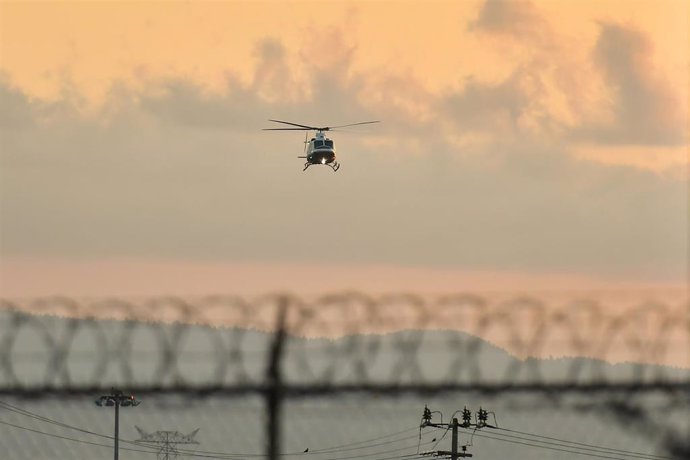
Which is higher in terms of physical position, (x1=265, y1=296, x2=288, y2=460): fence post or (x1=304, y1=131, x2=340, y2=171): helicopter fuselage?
(x1=304, y1=131, x2=340, y2=171): helicopter fuselage

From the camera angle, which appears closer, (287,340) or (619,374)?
(287,340)

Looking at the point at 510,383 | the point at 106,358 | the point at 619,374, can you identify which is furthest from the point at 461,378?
the point at 106,358

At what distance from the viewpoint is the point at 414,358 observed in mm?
62062

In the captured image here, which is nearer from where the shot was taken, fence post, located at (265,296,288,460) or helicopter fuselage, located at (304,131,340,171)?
fence post, located at (265,296,288,460)

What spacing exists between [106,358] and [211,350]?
9.22 feet

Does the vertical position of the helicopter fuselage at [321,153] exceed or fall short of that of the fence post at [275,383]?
it exceeds it

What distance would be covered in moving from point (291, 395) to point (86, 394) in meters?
5.71

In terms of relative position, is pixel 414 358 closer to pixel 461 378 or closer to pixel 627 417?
pixel 461 378

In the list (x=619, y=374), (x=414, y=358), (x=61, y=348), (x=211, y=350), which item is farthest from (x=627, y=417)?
(x=61, y=348)

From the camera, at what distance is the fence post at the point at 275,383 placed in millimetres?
60875

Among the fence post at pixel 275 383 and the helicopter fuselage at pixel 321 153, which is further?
the helicopter fuselage at pixel 321 153

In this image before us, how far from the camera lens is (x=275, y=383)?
61.2 metres

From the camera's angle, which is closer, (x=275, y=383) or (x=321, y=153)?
(x=275, y=383)

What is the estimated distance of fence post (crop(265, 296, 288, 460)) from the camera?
6088 centimetres
